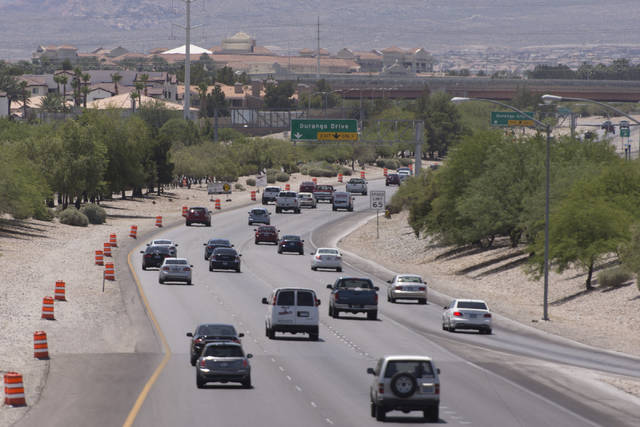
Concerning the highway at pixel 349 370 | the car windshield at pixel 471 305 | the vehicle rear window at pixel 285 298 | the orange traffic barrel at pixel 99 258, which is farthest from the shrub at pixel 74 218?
the vehicle rear window at pixel 285 298

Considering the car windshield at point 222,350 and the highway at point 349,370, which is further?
the car windshield at point 222,350

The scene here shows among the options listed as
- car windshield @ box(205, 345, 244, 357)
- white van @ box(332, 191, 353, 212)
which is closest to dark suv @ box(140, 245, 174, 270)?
car windshield @ box(205, 345, 244, 357)

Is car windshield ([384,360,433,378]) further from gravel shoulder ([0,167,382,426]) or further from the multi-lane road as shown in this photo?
gravel shoulder ([0,167,382,426])

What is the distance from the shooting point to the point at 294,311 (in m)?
38.5

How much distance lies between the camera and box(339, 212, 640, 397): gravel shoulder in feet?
144

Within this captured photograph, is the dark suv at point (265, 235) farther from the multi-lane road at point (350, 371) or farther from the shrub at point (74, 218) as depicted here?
the multi-lane road at point (350, 371)

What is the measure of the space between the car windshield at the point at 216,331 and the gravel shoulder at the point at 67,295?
14.5 feet

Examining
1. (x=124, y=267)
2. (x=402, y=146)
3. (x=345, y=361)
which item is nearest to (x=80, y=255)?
(x=124, y=267)

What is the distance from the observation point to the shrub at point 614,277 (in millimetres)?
53719

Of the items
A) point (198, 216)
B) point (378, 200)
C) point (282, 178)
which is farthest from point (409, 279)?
point (282, 178)

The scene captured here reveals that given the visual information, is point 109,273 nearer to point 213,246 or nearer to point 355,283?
point 213,246

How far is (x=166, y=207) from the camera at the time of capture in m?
114

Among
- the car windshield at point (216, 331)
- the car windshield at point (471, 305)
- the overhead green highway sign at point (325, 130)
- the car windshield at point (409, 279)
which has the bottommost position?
the car windshield at point (409, 279)

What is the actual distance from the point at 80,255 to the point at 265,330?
107 feet
